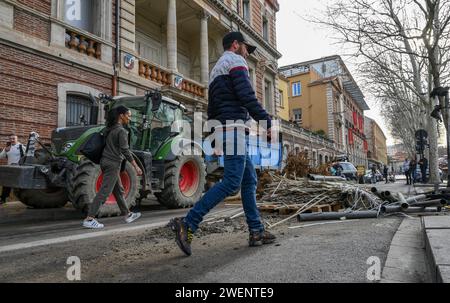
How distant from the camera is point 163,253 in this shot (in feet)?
10.9

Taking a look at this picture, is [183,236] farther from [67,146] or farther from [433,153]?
[433,153]

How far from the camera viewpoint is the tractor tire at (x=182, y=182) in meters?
7.95

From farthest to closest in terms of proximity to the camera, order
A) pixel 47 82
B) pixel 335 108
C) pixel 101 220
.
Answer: pixel 335 108
pixel 47 82
pixel 101 220

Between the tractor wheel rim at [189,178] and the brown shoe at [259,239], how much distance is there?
528cm

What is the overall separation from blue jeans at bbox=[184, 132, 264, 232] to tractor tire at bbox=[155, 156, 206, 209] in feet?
15.0

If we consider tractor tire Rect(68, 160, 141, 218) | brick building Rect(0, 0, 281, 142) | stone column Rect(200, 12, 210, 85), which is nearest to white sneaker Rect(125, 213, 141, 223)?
tractor tire Rect(68, 160, 141, 218)

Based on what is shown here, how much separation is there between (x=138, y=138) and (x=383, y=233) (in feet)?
18.9

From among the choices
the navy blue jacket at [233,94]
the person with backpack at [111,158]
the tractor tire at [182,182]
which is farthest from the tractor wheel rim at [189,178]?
the navy blue jacket at [233,94]

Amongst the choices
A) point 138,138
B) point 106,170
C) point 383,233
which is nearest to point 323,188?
point 383,233

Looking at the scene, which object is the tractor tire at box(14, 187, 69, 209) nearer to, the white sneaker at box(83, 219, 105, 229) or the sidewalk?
the white sneaker at box(83, 219, 105, 229)

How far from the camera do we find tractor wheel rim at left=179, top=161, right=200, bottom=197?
8.75 m

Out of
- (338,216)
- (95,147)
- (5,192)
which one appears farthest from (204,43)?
(338,216)

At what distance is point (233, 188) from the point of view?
129 inches
